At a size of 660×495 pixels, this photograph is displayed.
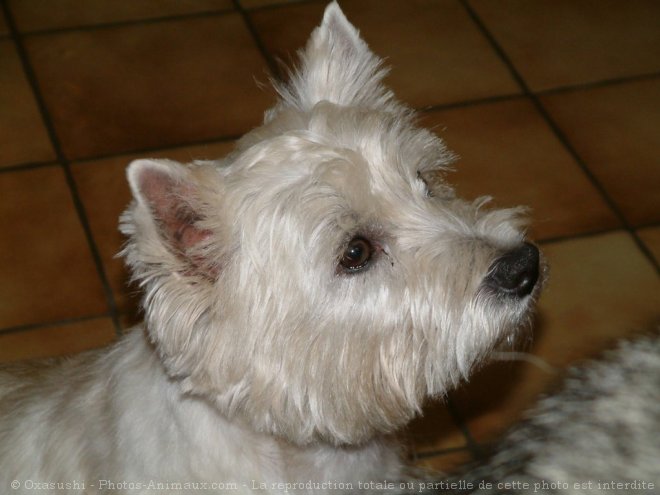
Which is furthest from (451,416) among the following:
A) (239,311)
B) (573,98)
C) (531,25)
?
(531,25)

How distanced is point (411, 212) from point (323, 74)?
394 millimetres

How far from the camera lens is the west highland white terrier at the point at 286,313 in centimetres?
178

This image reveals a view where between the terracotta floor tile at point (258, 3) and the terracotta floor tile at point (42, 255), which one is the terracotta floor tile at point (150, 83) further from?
the terracotta floor tile at point (42, 255)

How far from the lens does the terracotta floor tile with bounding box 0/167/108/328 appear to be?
9.66 ft

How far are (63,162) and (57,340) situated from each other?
0.81 metres

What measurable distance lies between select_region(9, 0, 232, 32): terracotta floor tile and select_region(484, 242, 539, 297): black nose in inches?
102

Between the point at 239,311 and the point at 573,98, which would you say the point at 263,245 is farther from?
the point at 573,98

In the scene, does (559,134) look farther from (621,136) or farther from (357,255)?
(357,255)

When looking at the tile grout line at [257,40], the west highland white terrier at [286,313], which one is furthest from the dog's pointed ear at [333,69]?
the tile grout line at [257,40]

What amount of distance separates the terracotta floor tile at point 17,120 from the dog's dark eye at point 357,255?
1908mm

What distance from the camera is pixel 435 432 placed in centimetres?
267

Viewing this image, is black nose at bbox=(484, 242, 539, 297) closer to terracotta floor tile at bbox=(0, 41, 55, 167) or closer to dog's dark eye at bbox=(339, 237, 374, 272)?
dog's dark eye at bbox=(339, 237, 374, 272)

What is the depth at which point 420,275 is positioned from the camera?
6.12ft

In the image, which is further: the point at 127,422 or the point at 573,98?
the point at 573,98
